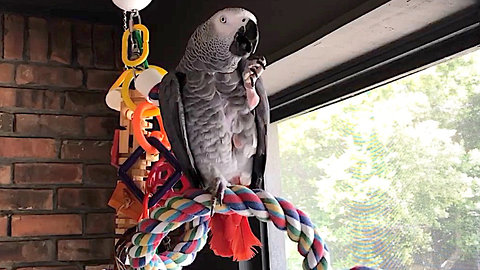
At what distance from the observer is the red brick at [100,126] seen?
6.09 ft

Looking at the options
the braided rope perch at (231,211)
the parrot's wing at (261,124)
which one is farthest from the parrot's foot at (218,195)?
the parrot's wing at (261,124)

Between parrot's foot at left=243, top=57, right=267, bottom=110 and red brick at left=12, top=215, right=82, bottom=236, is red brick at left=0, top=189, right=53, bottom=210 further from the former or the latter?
parrot's foot at left=243, top=57, right=267, bottom=110

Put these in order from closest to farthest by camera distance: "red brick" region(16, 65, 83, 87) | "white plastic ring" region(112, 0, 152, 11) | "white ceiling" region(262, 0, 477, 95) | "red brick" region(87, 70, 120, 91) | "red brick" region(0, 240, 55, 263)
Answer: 1. "white ceiling" region(262, 0, 477, 95)
2. "white plastic ring" region(112, 0, 152, 11)
3. "red brick" region(0, 240, 55, 263)
4. "red brick" region(16, 65, 83, 87)
5. "red brick" region(87, 70, 120, 91)

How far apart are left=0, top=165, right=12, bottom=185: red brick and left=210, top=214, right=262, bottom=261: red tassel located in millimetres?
1208

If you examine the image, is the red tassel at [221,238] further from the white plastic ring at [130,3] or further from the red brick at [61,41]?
the red brick at [61,41]

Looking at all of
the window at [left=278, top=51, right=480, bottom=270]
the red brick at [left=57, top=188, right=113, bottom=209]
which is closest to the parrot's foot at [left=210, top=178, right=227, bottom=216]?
the window at [left=278, top=51, right=480, bottom=270]

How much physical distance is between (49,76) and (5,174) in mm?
372

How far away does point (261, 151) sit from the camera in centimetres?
82

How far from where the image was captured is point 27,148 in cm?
176

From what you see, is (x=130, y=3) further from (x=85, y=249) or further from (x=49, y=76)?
(x=85, y=249)

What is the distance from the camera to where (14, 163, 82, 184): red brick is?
5.71ft

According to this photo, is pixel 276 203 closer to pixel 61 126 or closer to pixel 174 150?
pixel 174 150

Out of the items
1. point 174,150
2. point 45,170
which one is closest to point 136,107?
point 174,150

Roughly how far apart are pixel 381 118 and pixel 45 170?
118 centimetres
